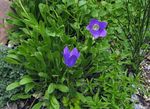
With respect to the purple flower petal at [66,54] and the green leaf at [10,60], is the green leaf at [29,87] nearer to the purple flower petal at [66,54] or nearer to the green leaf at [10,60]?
the green leaf at [10,60]

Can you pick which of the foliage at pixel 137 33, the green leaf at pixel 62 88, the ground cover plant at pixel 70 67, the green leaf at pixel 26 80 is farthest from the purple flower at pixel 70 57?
the foliage at pixel 137 33

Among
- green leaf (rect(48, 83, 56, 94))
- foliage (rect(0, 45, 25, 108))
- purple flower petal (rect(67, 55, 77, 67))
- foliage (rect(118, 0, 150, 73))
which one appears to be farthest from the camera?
foliage (rect(118, 0, 150, 73))

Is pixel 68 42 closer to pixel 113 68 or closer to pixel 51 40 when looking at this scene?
pixel 51 40

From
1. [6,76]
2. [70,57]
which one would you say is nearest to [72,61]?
[70,57]

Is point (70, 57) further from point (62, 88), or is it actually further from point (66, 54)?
point (62, 88)

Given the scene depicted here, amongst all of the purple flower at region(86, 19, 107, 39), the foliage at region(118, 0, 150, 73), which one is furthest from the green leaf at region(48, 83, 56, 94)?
the foliage at region(118, 0, 150, 73)

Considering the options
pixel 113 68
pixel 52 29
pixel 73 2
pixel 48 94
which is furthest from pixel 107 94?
pixel 73 2

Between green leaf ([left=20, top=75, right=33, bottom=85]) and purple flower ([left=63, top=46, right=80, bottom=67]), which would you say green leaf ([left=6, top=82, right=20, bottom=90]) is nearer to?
green leaf ([left=20, top=75, right=33, bottom=85])
